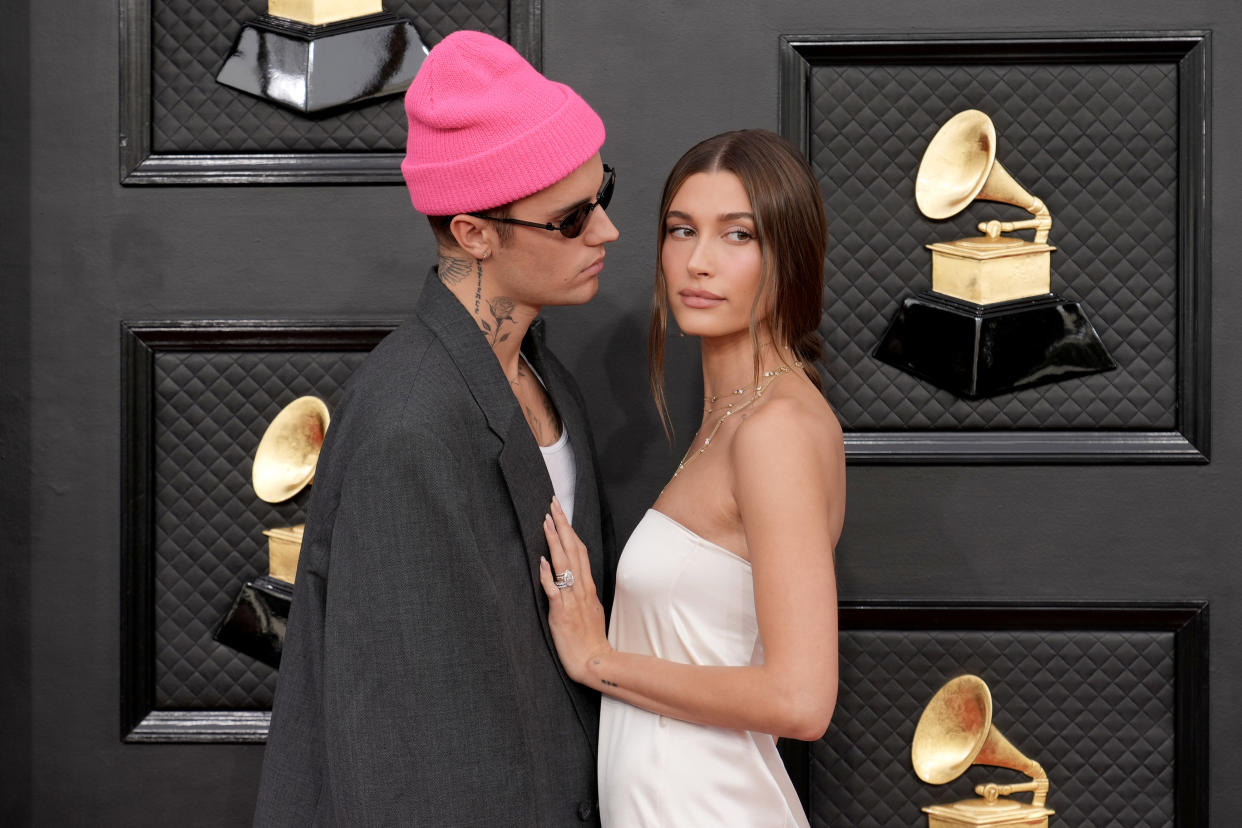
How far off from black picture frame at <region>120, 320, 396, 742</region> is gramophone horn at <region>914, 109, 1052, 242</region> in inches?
41.9

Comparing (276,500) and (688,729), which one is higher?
(276,500)

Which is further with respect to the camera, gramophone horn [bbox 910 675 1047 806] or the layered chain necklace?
gramophone horn [bbox 910 675 1047 806]

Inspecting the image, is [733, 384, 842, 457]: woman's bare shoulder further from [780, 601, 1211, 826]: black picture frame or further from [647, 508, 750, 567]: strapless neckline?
[780, 601, 1211, 826]: black picture frame

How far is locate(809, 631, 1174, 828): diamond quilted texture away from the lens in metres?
2.07

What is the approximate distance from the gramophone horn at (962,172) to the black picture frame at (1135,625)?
2.32 ft

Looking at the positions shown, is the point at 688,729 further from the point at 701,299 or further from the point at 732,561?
the point at 701,299

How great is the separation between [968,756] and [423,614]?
4.13ft

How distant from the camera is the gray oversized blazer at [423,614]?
4.31ft

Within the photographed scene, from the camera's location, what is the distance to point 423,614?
1.32 metres

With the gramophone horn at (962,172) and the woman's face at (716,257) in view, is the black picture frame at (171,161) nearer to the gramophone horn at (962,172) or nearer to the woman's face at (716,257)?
the woman's face at (716,257)

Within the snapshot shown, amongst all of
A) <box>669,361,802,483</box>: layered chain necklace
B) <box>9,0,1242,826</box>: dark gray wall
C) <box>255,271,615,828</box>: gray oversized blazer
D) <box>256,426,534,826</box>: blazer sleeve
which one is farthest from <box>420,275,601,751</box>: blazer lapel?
<box>9,0,1242,826</box>: dark gray wall

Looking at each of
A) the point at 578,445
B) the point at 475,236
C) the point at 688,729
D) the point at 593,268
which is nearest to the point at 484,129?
the point at 475,236

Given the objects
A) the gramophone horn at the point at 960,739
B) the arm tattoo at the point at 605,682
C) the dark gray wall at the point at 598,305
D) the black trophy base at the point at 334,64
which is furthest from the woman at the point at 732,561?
the black trophy base at the point at 334,64

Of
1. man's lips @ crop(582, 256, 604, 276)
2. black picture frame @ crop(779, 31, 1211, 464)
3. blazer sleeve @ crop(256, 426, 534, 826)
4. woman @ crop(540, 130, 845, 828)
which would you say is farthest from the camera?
black picture frame @ crop(779, 31, 1211, 464)
